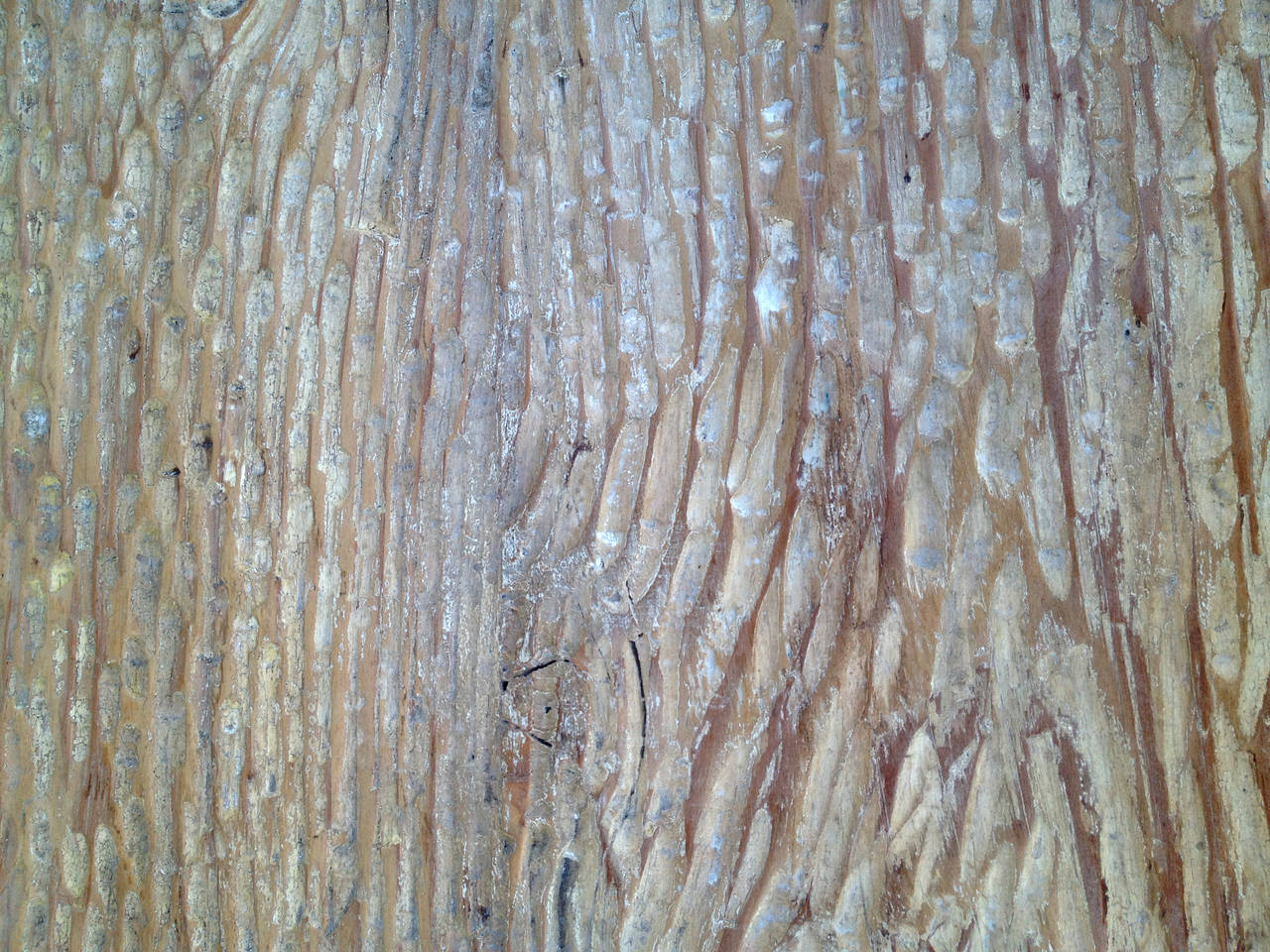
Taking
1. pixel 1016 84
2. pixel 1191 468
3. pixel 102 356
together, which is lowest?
pixel 1191 468

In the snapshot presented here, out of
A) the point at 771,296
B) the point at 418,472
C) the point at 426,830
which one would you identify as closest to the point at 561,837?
the point at 426,830

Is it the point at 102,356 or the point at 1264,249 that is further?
the point at 102,356

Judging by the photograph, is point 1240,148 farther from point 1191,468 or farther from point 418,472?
point 418,472

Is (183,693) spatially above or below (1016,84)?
below

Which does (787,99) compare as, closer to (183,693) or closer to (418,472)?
(418,472)

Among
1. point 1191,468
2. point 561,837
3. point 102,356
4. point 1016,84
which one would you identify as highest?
point 1016,84

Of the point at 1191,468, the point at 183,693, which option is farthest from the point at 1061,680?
the point at 183,693
